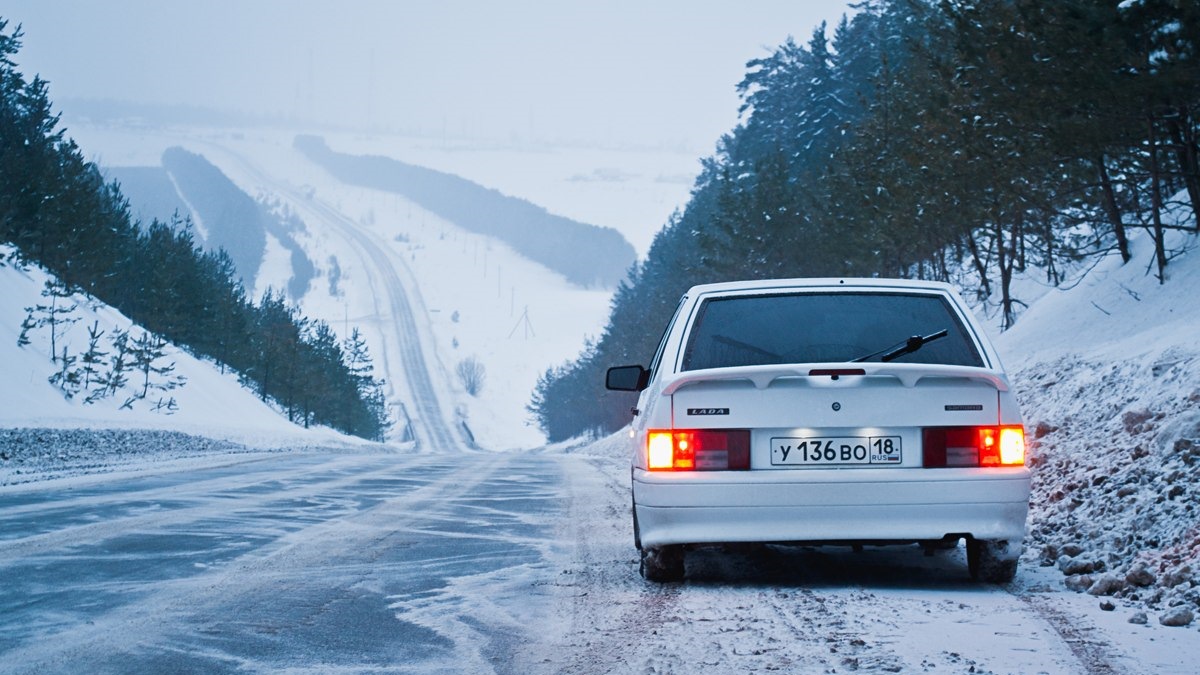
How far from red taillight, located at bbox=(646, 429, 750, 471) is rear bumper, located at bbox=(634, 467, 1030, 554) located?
0.05 meters

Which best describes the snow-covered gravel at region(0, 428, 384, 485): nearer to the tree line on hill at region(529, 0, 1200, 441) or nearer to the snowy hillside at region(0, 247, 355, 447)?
the snowy hillside at region(0, 247, 355, 447)

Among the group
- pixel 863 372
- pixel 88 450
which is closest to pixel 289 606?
pixel 863 372

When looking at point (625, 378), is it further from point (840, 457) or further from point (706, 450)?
point (840, 457)

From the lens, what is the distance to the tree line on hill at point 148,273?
47.0 metres

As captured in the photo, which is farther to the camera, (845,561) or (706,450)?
(845,561)

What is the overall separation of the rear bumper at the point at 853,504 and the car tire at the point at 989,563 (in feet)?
0.58

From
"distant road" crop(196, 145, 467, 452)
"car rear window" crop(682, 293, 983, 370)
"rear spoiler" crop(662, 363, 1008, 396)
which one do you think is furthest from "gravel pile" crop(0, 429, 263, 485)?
"distant road" crop(196, 145, 467, 452)

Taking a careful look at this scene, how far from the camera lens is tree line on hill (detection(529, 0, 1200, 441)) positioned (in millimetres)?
13492

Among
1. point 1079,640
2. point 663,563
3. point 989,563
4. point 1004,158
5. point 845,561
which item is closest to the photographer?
point 1079,640

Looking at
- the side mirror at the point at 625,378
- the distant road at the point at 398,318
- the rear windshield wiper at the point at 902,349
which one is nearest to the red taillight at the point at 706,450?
the rear windshield wiper at the point at 902,349

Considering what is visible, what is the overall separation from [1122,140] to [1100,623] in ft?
36.2

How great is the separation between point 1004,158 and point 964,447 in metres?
12.3

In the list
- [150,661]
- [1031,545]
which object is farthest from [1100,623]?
[150,661]

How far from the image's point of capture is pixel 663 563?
6.44 meters
